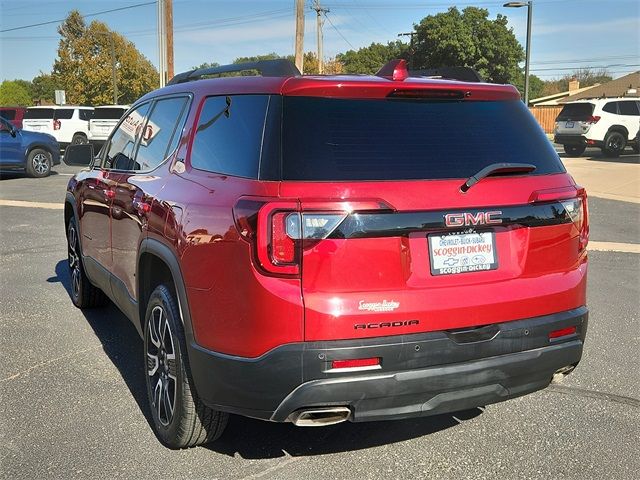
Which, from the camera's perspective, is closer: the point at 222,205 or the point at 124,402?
the point at 222,205

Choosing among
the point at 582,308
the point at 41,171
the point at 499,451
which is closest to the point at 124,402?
the point at 499,451

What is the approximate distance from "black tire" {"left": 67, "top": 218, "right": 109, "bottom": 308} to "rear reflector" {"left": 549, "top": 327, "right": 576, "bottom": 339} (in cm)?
383

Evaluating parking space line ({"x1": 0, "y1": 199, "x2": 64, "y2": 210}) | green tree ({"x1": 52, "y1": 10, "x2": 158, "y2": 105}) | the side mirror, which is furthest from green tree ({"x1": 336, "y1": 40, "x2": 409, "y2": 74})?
the side mirror

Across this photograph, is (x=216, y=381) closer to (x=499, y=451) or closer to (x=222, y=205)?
(x=222, y=205)

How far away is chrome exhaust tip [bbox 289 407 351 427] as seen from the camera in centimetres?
261

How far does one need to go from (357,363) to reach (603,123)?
23.6 meters

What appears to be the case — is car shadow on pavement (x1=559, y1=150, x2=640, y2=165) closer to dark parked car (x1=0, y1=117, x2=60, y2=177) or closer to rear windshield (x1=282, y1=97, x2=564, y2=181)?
dark parked car (x1=0, y1=117, x2=60, y2=177)

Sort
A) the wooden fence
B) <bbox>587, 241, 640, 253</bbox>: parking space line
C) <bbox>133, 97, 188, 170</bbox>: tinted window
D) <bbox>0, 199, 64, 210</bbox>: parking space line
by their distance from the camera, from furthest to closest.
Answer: the wooden fence, <bbox>0, 199, 64, 210</bbox>: parking space line, <bbox>587, 241, 640, 253</bbox>: parking space line, <bbox>133, 97, 188, 170</bbox>: tinted window

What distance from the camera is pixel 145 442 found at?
327 cm

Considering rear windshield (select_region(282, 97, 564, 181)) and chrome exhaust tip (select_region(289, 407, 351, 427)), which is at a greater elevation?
rear windshield (select_region(282, 97, 564, 181))

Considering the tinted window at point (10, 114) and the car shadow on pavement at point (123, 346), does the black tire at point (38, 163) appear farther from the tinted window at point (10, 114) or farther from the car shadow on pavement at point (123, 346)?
the car shadow on pavement at point (123, 346)

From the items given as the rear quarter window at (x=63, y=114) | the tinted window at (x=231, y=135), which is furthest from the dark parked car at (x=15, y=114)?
the tinted window at (x=231, y=135)

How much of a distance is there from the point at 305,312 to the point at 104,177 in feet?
8.25

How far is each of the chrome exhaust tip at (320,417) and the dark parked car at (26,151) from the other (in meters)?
16.6
